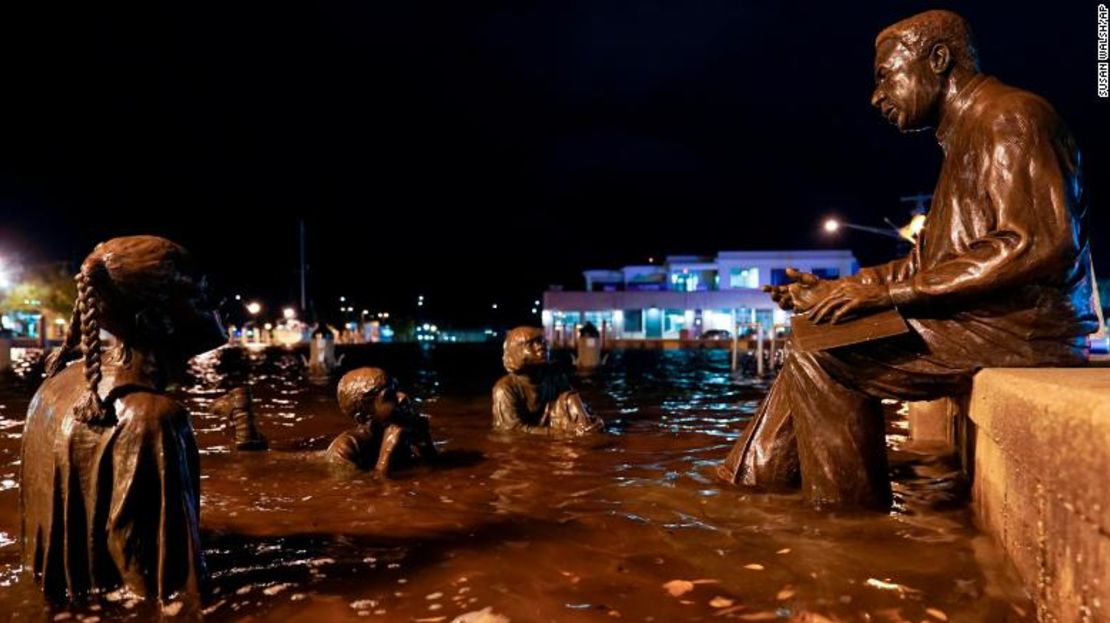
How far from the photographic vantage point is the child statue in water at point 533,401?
7977 mm

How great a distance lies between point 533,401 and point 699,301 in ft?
153

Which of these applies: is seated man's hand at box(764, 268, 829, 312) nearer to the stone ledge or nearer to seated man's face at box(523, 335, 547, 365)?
the stone ledge

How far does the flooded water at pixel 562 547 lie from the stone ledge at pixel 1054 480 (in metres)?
0.27

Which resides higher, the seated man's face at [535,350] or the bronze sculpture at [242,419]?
the seated man's face at [535,350]

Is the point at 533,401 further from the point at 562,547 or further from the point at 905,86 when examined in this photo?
the point at 905,86

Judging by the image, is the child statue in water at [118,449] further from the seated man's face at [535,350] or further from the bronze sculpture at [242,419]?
the seated man's face at [535,350]

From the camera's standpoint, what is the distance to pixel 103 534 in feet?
9.64

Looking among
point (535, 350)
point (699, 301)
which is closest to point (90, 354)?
point (535, 350)

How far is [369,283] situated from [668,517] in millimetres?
92395

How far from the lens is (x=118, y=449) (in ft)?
9.41

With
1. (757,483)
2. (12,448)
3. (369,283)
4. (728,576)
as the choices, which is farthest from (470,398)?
(369,283)

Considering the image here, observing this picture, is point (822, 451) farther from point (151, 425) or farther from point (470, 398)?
point (470, 398)

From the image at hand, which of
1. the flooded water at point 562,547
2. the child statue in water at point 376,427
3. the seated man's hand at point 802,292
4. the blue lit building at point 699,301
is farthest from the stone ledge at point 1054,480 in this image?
the blue lit building at point 699,301

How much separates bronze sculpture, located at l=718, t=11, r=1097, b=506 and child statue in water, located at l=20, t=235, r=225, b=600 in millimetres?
3212
